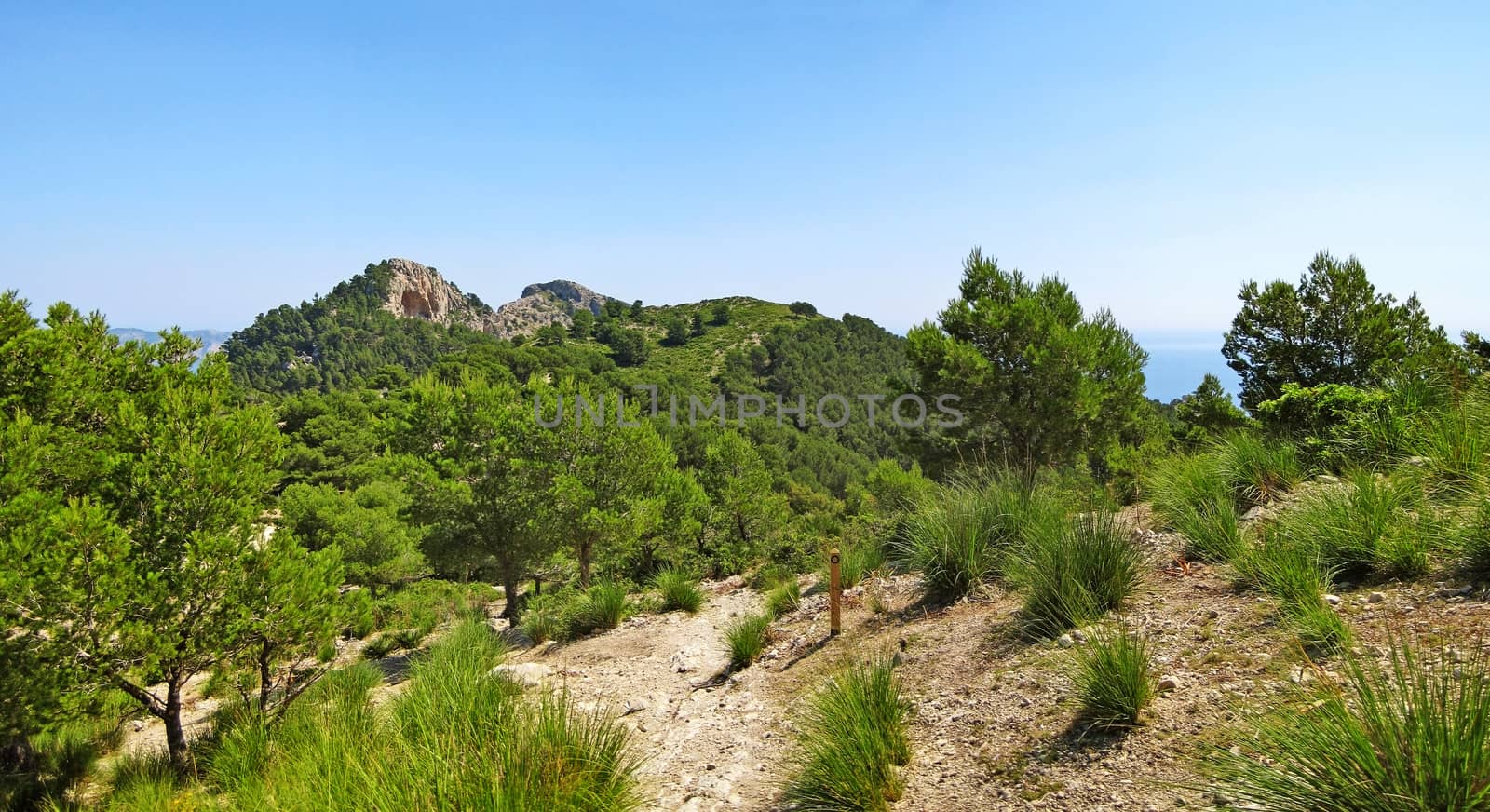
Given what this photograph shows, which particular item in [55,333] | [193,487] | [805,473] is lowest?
[805,473]

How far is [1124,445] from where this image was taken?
18719 millimetres

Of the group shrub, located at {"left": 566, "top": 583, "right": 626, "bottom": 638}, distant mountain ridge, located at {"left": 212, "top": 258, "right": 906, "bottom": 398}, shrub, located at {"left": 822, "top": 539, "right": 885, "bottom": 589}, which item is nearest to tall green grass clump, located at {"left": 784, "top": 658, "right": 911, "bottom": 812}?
shrub, located at {"left": 822, "top": 539, "right": 885, "bottom": 589}

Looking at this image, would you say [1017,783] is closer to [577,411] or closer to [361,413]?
[577,411]

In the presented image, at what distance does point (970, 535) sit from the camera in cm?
636

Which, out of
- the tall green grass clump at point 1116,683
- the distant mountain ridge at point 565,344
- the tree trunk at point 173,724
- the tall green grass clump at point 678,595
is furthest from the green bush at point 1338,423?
the distant mountain ridge at point 565,344

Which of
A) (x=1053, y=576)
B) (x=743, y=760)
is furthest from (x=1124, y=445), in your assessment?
(x=743, y=760)

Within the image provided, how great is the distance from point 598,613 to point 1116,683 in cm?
869

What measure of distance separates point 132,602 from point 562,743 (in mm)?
6541

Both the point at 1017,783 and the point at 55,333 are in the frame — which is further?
the point at 55,333

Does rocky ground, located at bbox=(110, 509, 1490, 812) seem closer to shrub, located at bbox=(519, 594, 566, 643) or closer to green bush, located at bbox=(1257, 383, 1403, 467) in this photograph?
green bush, located at bbox=(1257, 383, 1403, 467)

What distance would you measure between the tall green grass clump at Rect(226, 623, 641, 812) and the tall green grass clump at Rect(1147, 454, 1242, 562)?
465 cm

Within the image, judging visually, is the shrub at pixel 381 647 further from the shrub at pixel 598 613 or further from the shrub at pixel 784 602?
the shrub at pixel 784 602

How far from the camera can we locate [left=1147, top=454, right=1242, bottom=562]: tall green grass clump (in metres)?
5.25

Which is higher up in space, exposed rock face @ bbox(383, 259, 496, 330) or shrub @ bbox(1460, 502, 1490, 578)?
exposed rock face @ bbox(383, 259, 496, 330)
